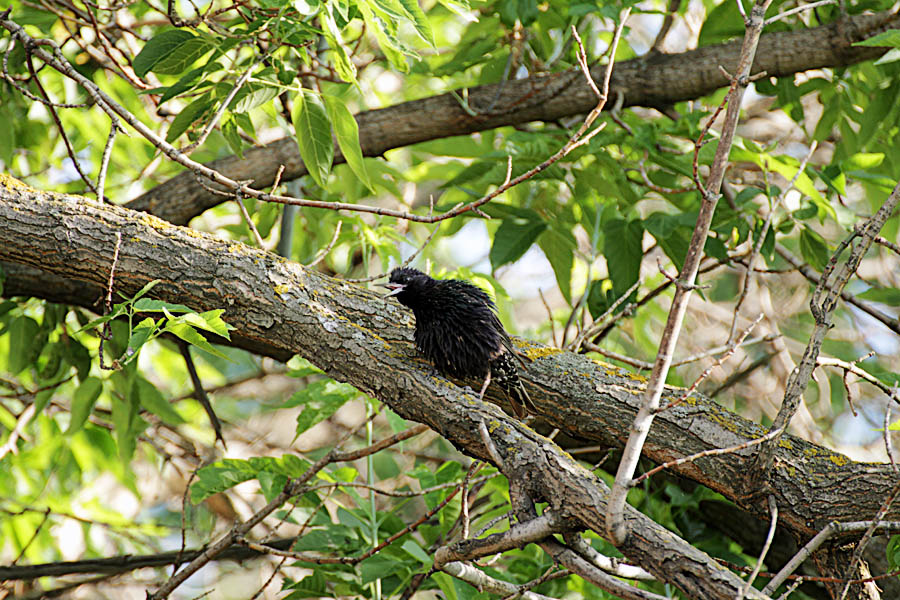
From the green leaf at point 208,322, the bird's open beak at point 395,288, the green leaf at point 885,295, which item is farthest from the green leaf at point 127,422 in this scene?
the green leaf at point 885,295

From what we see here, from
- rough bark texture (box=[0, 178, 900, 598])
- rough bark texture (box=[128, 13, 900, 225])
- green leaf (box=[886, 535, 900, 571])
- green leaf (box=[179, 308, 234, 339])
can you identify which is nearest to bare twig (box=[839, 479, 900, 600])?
rough bark texture (box=[0, 178, 900, 598])

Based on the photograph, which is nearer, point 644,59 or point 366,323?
point 366,323

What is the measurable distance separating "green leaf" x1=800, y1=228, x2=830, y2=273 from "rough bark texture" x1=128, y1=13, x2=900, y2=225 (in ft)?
3.28

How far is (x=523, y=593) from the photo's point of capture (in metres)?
1.94

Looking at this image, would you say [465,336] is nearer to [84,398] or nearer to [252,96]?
[252,96]

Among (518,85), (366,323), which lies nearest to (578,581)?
(366,323)

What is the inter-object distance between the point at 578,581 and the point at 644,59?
2501mm

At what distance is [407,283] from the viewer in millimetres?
2656

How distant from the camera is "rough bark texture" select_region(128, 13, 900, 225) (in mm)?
3691

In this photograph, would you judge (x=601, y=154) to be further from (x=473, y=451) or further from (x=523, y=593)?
(x=523, y=593)

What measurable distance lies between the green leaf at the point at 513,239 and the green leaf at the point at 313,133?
95cm

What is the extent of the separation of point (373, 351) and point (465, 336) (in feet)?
0.91

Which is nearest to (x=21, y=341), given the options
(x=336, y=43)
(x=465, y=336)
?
(x=336, y=43)

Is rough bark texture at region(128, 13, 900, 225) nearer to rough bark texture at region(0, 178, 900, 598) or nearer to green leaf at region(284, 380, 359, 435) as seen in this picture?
green leaf at region(284, 380, 359, 435)
